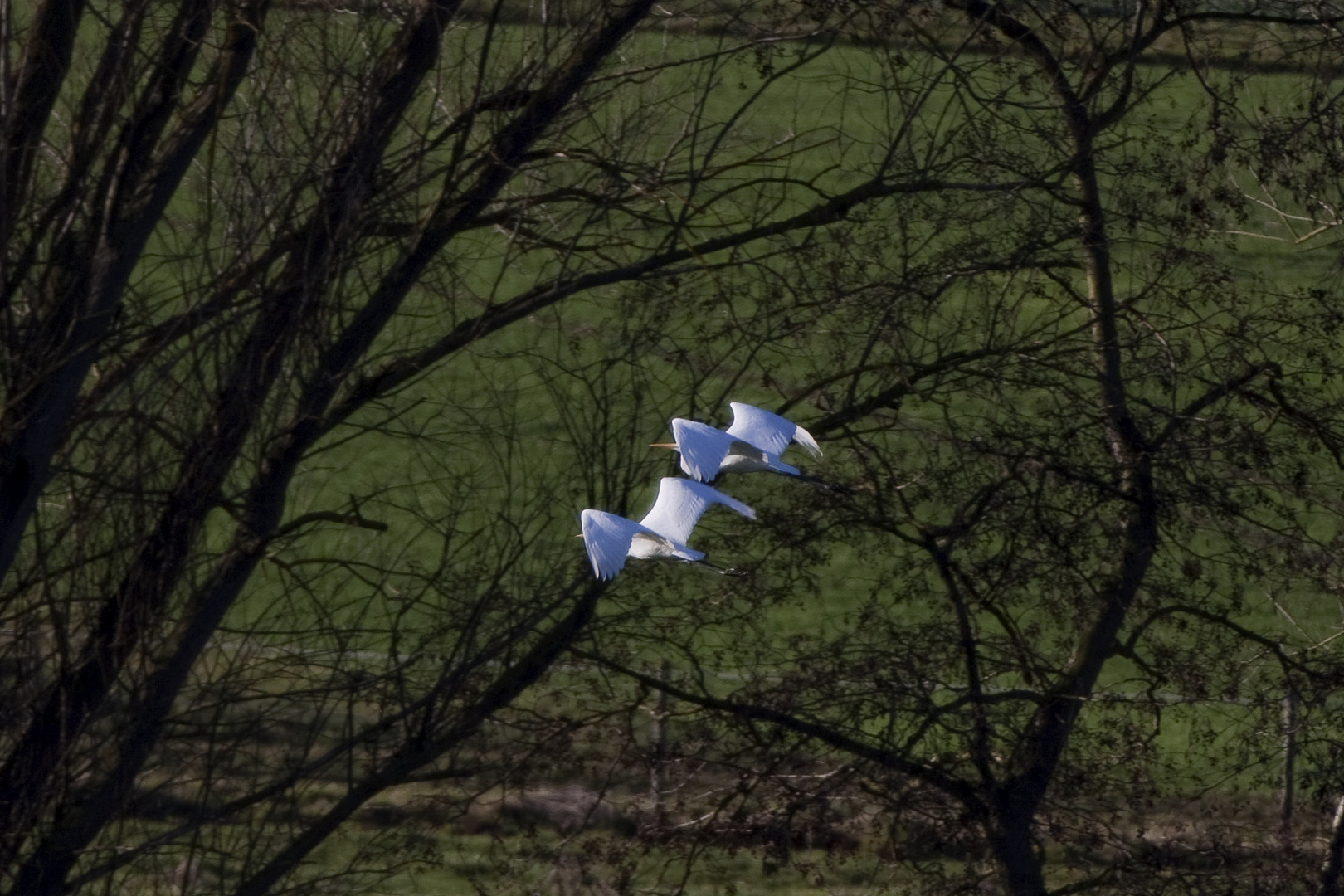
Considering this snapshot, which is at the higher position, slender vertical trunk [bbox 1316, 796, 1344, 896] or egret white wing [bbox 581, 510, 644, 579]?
egret white wing [bbox 581, 510, 644, 579]

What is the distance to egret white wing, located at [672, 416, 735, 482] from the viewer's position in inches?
197

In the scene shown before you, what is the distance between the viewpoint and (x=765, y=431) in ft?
18.5

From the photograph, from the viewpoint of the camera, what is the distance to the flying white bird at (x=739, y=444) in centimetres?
504

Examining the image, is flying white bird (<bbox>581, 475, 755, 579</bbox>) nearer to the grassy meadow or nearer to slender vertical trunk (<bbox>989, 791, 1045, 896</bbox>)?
the grassy meadow

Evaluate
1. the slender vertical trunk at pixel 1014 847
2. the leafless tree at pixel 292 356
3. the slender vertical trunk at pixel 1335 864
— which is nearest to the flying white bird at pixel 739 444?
the leafless tree at pixel 292 356

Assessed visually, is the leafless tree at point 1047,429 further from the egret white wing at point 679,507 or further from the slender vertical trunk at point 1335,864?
the egret white wing at point 679,507

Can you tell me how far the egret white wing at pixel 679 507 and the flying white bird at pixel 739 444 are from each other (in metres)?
0.09

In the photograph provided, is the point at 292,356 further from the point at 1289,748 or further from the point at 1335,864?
the point at 1335,864

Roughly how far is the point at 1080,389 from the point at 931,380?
2.15ft

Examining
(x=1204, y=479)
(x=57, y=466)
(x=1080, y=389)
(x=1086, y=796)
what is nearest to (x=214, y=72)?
(x=57, y=466)

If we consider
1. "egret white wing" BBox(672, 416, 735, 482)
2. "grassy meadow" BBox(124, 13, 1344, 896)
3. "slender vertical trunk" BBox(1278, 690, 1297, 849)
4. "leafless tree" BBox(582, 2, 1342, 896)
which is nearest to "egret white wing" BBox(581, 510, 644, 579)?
"egret white wing" BBox(672, 416, 735, 482)

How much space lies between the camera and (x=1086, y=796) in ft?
25.8

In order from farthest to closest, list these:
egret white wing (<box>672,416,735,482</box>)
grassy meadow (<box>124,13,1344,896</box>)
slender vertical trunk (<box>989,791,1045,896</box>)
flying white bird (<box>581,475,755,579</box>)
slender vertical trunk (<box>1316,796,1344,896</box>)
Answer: slender vertical trunk (<box>1316,796,1344,896</box>), slender vertical trunk (<box>989,791,1045,896</box>), grassy meadow (<box>124,13,1344,896</box>), egret white wing (<box>672,416,735,482</box>), flying white bird (<box>581,475,755,579</box>)

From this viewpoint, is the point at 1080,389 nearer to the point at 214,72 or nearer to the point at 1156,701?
the point at 1156,701
